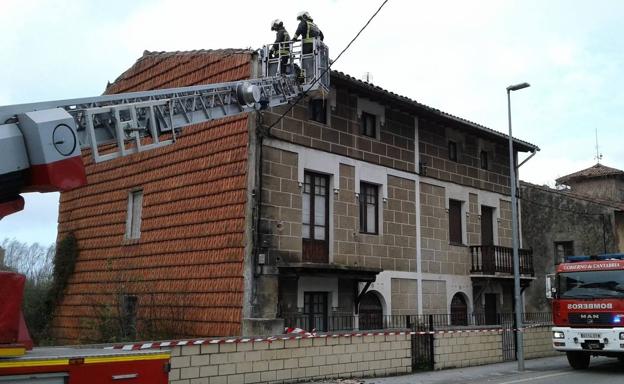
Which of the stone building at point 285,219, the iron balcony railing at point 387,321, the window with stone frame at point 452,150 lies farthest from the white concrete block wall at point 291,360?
the window with stone frame at point 452,150

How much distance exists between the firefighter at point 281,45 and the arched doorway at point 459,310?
11.6 meters

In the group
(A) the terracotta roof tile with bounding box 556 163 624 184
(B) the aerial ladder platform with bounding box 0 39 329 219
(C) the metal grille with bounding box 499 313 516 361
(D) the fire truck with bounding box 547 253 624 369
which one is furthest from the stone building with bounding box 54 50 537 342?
(A) the terracotta roof tile with bounding box 556 163 624 184

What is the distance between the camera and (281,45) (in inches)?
647

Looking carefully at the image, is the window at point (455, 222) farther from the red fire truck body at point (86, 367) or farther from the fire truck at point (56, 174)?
the red fire truck body at point (86, 367)

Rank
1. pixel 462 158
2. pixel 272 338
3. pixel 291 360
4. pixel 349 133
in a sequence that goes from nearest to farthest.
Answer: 1. pixel 272 338
2. pixel 291 360
3. pixel 349 133
4. pixel 462 158

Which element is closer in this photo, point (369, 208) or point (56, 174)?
point (56, 174)

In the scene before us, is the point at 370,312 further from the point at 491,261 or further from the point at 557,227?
the point at 557,227

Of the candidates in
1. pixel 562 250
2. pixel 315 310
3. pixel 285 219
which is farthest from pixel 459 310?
pixel 285 219

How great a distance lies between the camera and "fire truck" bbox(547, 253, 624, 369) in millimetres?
16578

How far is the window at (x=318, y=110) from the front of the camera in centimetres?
1857

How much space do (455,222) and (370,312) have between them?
20.2 feet

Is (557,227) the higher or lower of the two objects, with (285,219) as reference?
higher

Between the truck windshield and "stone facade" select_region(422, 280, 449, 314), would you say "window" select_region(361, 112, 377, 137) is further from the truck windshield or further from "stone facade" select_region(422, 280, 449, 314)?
the truck windshield

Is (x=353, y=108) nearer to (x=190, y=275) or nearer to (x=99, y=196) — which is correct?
(x=190, y=275)
